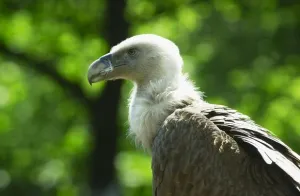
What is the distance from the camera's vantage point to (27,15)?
52.7ft

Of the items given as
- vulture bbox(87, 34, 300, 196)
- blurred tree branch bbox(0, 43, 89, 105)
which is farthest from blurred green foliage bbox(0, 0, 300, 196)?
vulture bbox(87, 34, 300, 196)

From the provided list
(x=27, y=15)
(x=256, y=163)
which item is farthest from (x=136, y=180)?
(x=256, y=163)

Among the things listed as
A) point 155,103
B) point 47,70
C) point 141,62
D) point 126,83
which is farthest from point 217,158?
point 126,83

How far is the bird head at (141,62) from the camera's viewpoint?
7.14 metres

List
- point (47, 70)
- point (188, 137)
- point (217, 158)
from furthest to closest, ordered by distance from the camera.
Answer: point (47, 70), point (188, 137), point (217, 158)

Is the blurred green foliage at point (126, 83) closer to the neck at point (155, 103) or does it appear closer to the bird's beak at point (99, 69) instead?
the bird's beak at point (99, 69)

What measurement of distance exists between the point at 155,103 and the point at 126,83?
9.32 metres

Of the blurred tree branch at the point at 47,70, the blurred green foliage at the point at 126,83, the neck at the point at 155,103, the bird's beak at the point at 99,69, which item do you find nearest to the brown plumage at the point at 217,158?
the neck at the point at 155,103

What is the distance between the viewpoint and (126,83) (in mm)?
16344

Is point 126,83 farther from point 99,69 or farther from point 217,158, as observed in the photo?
point 217,158

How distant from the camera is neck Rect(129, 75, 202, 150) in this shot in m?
6.93

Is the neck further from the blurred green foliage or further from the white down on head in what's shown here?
the blurred green foliage

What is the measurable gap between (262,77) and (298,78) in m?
0.98

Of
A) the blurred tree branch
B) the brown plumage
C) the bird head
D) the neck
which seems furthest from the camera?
the blurred tree branch
